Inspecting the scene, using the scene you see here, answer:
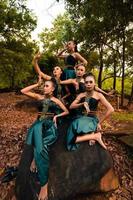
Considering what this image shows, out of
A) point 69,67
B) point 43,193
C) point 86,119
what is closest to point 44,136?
point 86,119

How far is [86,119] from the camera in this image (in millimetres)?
7691

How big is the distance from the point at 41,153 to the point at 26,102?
10.4 metres

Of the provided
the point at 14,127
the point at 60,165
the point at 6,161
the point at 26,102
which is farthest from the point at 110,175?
the point at 26,102

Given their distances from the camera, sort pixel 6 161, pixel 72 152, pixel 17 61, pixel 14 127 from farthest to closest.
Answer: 1. pixel 17 61
2. pixel 14 127
3. pixel 6 161
4. pixel 72 152

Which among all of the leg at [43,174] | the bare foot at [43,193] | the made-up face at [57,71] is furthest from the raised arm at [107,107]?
the bare foot at [43,193]

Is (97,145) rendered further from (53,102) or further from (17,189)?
(17,189)

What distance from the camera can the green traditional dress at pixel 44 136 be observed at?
7.18m

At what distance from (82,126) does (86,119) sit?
0.18 m

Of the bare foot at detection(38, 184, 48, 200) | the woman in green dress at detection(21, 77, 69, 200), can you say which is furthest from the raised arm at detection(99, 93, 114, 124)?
the bare foot at detection(38, 184, 48, 200)

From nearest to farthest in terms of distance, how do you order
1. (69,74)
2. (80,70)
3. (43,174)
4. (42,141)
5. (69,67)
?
1. (43,174)
2. (42,141)
3. (80,70)
4. (69,74)
5. (69,67)

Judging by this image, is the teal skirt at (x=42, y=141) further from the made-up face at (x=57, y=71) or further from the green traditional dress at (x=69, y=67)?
the green traditional dress at (x=69, y=67)

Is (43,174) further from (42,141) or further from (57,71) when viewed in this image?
(57,71)

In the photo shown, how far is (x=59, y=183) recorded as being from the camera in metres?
7.48

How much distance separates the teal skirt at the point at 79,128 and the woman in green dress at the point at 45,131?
1.08ft
